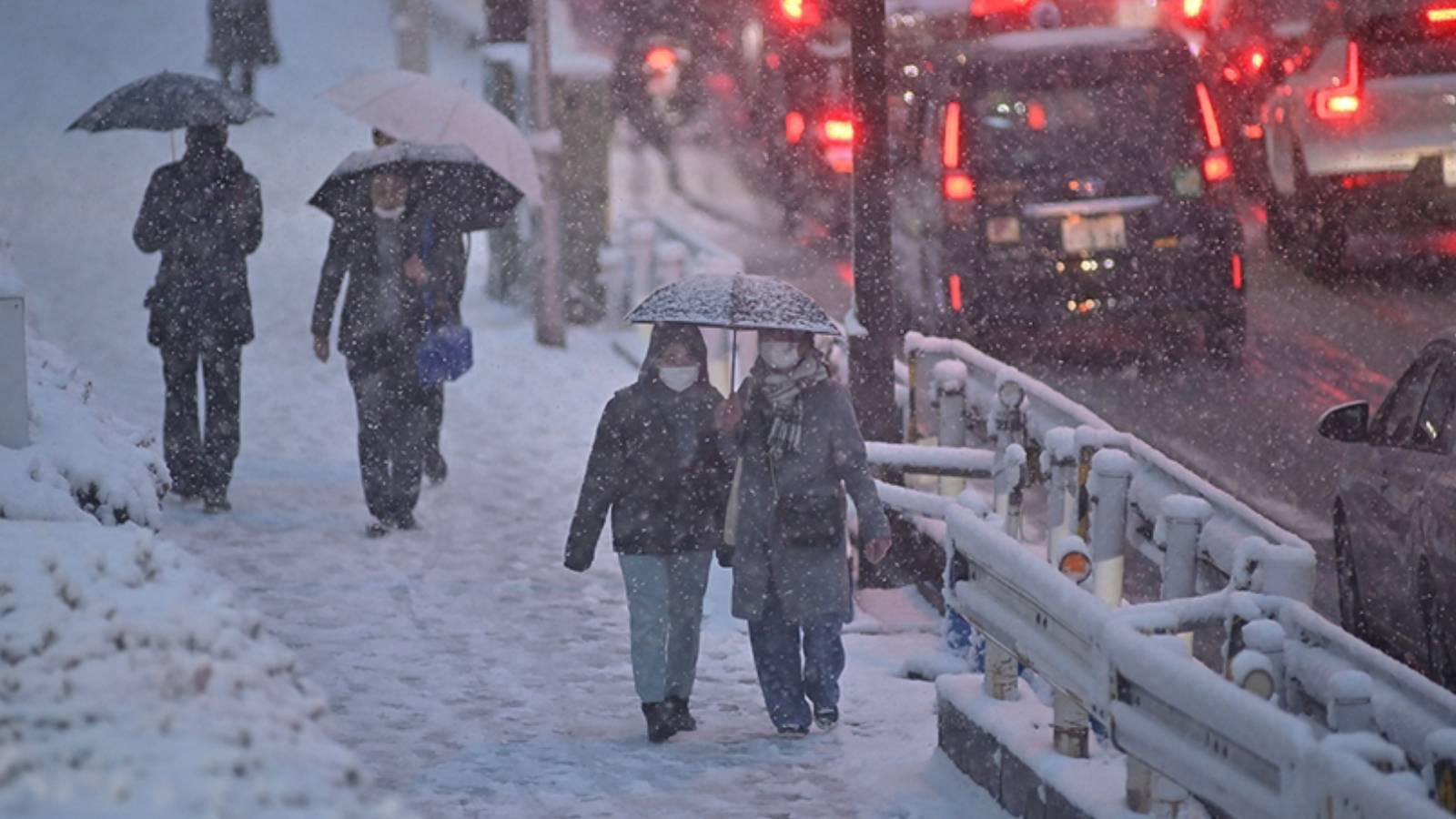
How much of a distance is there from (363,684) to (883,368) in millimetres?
2931

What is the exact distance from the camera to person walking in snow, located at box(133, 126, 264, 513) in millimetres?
12164

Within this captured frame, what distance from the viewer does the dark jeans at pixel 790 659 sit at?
8359 mm

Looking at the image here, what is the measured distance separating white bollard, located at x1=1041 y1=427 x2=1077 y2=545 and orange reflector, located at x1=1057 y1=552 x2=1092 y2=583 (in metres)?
0.75

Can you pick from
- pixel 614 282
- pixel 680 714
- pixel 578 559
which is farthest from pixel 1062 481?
pixel 614 282

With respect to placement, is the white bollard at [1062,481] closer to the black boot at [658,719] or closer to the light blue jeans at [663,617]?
the light blue jeans at [663,617]

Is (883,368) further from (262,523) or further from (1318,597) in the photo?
(262,523)

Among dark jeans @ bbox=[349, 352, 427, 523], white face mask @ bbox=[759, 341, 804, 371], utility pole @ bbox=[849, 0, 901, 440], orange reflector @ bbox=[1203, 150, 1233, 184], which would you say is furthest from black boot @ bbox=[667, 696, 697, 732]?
orange reflector @ bbox=[1203, 150, 1233, 184]

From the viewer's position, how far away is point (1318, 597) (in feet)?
34.4

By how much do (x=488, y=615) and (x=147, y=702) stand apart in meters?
5.88

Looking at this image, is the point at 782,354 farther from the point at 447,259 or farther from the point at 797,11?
the point at 797,11

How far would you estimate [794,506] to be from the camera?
26.9ft

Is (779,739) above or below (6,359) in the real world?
below

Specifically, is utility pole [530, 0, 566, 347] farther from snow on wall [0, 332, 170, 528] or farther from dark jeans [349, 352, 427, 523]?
snow on wall [0, 332, 170, 528]

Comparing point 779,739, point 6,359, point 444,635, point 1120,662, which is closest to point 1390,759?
point 1120,662
